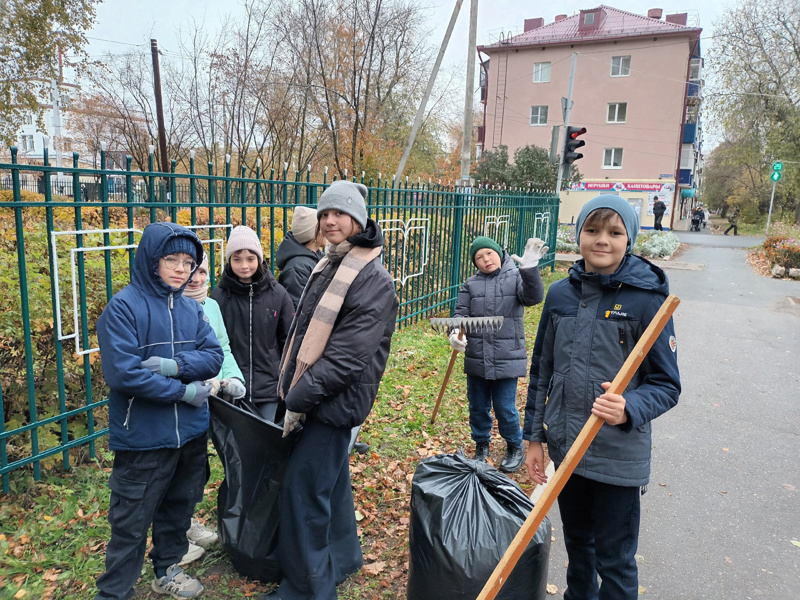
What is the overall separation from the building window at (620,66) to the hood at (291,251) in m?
34.1

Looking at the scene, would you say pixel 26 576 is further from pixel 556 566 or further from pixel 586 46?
pixel 586 46

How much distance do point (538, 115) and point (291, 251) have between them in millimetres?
34270

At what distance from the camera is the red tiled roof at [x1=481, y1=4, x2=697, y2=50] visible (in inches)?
1221

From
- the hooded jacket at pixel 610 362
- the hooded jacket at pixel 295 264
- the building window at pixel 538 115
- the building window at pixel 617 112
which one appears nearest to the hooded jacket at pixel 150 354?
the hooded jacket at pixel 295 264

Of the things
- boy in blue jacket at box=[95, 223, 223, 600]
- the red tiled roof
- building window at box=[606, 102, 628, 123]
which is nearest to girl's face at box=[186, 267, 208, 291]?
boy in blue jacket at box=[95, 223, 223, 600]

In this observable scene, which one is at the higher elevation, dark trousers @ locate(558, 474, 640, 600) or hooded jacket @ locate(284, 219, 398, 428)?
hooded jacket @ locate(284, 219, 398, 428)

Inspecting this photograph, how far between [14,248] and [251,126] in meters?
17.7

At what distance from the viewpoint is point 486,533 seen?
80.1 inches

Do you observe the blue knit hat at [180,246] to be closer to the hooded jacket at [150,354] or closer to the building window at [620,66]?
the hooded jacket at [150,354]

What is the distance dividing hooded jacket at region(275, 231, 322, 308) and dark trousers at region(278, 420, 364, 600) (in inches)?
50.9

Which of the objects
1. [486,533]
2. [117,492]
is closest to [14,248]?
[117,492]

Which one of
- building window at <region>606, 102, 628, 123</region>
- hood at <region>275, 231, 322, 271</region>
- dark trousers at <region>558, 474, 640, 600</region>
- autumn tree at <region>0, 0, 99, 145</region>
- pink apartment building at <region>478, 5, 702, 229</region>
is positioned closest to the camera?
dark trousers at <region>558, 474, 640, 600</region>

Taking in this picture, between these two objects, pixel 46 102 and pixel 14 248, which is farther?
pixel 46 102

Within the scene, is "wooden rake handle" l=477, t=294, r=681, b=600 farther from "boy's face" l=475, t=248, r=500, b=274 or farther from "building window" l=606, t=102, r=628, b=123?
"building window" l=606, t=102, r=628, b=123
